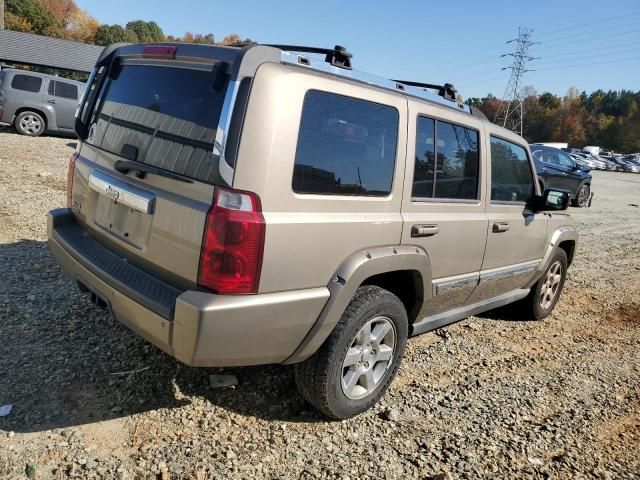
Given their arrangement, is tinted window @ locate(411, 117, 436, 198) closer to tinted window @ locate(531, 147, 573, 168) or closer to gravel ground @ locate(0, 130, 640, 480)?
gravel ground @ locate(0, 130, 640, 480)

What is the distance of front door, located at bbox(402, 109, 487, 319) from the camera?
9.93 ft

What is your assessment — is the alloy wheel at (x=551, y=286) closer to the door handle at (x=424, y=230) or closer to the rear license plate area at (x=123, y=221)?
the door handle at (x=424, y=230)

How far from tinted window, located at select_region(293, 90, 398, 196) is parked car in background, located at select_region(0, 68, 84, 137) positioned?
13.4 m

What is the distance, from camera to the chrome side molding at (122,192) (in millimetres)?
2488

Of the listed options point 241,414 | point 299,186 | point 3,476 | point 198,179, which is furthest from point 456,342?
point 3,476

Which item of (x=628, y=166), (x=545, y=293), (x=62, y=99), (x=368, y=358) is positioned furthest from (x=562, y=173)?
(x=628, y=166)

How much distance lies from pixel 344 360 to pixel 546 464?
4.18 feet

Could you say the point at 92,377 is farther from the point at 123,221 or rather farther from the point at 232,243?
the point at 232,243

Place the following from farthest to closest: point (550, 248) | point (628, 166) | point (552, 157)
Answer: point (628, 166) → point (552, 157) → point (550, 248)

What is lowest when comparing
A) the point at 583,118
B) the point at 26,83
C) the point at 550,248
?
the point at 550,248

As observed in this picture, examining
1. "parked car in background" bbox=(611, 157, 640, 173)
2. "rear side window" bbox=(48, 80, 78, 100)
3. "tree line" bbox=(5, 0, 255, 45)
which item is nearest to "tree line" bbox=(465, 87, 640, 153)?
"parked car in background" bbox=(611, 157, 640, 173)

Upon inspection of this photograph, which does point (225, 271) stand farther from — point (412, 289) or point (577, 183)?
point (577, 183)

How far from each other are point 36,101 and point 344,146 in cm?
1403

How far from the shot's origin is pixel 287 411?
297cm
